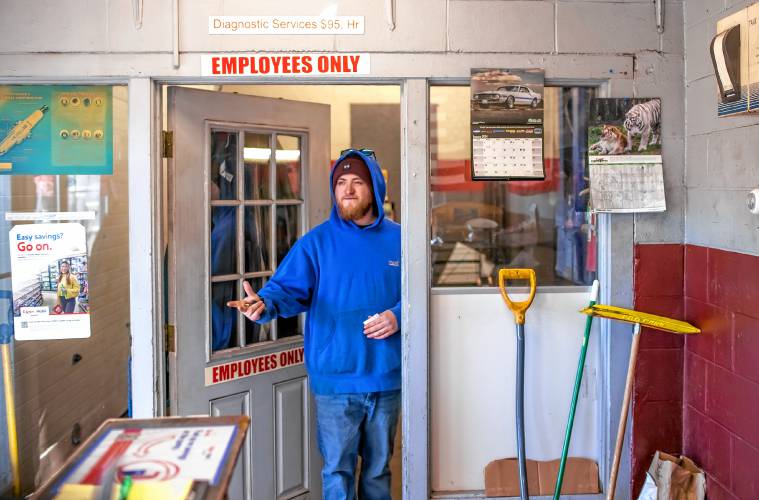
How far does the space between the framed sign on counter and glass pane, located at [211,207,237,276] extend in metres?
1.23

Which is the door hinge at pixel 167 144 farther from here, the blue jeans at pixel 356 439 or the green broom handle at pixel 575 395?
the green broom handle at pixel 575 395

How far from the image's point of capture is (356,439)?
11.2ft

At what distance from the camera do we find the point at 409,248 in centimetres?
314

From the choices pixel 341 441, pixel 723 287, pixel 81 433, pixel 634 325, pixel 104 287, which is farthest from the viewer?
pixel 81 433

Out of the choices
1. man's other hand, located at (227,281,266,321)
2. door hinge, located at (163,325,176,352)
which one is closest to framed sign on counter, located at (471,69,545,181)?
man's other hand, located at (227,281,266,321)

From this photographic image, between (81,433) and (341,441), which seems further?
(81,433)

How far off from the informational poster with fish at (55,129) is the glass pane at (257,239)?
75 cm

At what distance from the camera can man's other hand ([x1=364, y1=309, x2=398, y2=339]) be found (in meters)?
3.31

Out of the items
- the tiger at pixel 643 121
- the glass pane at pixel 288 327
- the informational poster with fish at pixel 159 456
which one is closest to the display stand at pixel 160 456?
the informational poster with fish at pixel 159 456

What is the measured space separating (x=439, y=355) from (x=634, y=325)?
0.84 metres

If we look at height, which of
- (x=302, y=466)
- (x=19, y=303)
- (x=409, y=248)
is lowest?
(x=302, y=466)

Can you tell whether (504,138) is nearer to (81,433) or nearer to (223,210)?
(223,210)

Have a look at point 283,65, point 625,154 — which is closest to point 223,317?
point 283,65

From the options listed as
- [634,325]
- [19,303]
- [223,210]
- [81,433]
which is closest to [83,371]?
[81,433]
